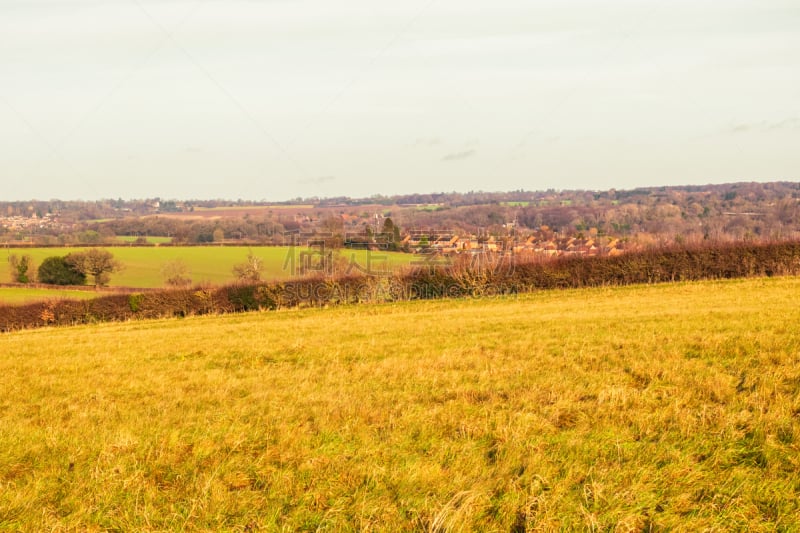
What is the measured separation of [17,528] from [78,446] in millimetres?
1652

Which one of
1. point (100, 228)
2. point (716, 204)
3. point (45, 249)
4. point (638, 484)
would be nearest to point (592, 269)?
point (638, 484)

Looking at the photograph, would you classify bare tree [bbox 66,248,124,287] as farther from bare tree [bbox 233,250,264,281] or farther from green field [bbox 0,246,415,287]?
bare tree [bbox 233,250,264,281]

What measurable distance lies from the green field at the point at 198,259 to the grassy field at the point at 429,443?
34.1m

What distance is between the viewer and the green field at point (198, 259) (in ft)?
158

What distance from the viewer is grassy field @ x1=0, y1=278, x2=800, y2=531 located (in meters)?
3.74

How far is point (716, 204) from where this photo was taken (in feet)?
254

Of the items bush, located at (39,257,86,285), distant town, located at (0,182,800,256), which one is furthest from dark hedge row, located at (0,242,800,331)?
bush, located at (39,257,86,285)

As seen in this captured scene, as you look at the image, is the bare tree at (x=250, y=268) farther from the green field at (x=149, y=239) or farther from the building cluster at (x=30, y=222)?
the building cluster at (x=30, y=222)

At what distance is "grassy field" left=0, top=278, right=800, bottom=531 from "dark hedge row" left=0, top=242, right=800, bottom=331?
25.0m

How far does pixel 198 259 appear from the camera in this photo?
221 ft

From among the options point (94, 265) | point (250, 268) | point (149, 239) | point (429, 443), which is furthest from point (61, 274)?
point (429, 443)

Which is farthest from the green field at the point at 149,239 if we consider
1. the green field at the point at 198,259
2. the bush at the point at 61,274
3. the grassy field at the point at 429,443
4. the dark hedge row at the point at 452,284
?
the grassy field at the point at 429,443

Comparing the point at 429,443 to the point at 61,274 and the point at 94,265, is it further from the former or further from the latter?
the point at 61,274

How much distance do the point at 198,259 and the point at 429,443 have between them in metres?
66.9
